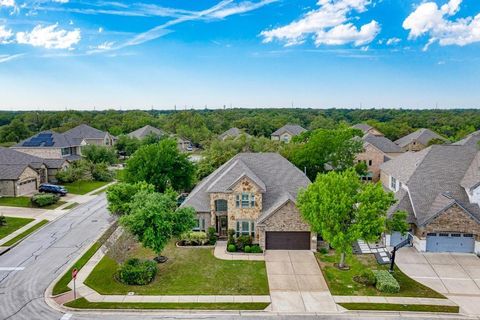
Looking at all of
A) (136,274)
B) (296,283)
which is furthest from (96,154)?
(296,283)

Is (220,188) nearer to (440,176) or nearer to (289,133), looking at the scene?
(440,176)

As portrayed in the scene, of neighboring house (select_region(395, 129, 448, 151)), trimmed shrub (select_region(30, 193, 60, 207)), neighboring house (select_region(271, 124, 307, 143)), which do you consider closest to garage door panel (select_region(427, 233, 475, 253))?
trimmed shrub (select_region(30, 193, 60, 207))

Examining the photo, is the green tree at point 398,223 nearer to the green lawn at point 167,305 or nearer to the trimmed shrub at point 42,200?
the green lawn at point 167,305

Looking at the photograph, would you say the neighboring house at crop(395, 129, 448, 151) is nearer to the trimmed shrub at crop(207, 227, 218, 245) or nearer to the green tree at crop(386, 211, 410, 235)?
the green tree at crop(386, 211, 410, 235)

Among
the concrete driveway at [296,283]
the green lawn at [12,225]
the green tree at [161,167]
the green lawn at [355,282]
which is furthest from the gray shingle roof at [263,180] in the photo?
the green lawn at [12,225]

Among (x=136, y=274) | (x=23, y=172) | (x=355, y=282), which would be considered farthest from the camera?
(x=23, y=172)

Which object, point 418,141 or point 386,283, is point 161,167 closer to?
point 386,283
